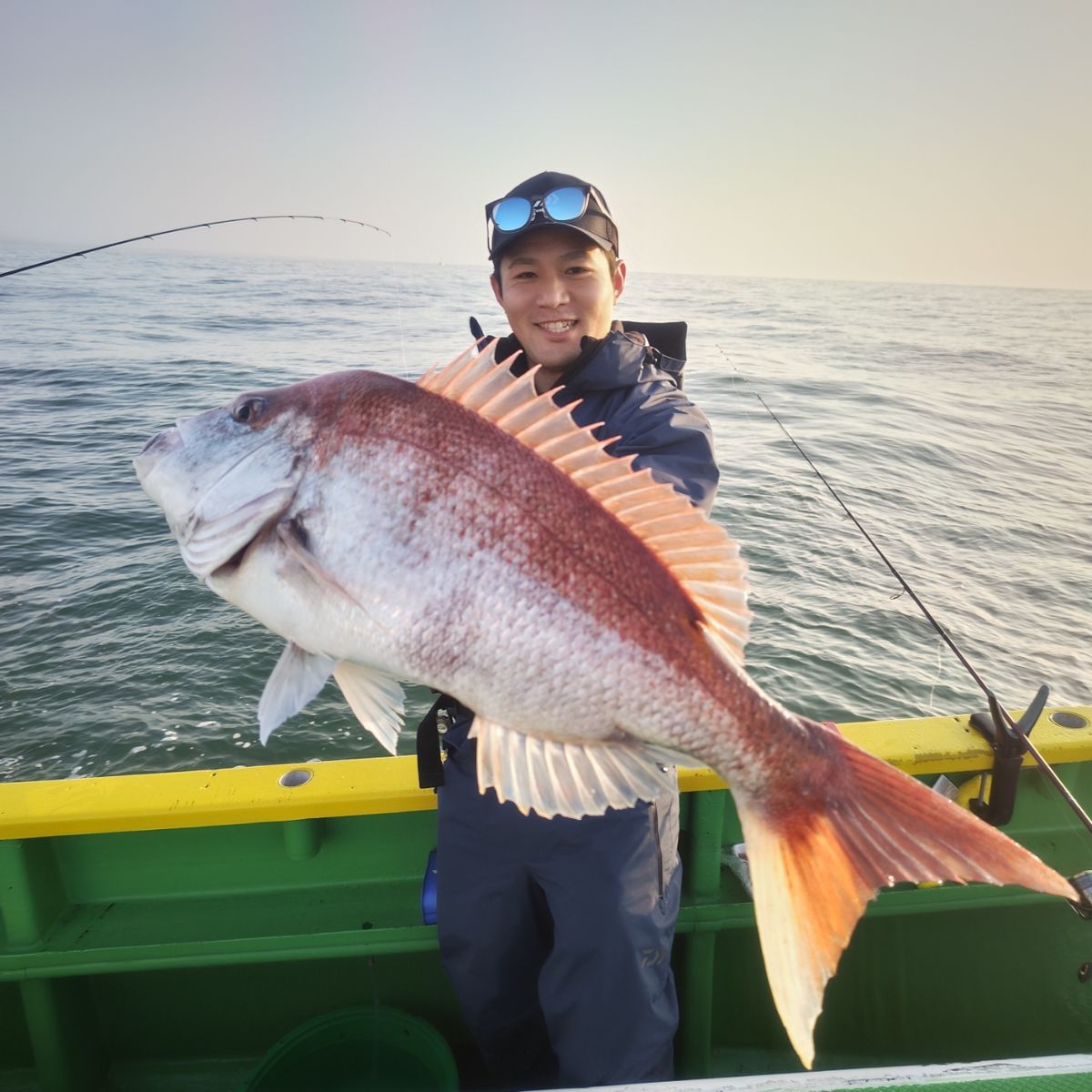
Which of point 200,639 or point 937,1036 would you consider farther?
point 200,639

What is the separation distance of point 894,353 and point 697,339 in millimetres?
6967

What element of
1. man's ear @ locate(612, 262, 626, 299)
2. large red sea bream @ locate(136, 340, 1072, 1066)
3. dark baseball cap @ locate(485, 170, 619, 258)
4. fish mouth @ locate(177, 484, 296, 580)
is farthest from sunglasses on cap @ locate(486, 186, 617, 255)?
fish mouth @ locate(177, 484, 296, 580)

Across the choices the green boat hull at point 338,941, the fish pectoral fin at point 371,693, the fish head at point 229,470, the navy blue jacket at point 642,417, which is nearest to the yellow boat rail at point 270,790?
the green boat hull at point 338,941

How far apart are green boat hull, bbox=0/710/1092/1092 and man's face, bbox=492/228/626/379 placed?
1602 millimetres

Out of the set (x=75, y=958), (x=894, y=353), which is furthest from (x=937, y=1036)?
(x=894, y=353)

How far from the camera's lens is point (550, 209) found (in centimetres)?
258

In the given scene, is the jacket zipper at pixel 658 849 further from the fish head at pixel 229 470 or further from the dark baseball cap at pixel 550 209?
→ the dark baseball cap at pixel 550 209

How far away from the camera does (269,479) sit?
5.42 ft

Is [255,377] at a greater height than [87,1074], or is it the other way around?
[255,377]

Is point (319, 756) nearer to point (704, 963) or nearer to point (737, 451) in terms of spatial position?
point (704, 963)

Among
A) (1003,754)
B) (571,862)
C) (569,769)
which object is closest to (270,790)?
(571,862)

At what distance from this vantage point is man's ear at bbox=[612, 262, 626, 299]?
9.89ft

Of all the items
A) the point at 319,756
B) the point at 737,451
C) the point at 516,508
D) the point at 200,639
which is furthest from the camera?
the point at 737,451

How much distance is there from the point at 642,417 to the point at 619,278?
1.10 metres
